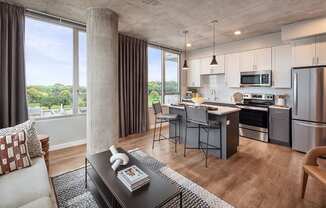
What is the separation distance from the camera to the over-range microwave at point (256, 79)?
14.4 feet

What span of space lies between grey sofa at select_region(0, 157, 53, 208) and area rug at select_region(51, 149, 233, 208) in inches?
20.0

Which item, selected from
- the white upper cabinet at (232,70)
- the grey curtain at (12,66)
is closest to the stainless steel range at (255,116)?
the white upper cabinet at (232,70)

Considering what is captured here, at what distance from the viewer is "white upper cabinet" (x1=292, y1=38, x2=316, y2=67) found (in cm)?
349

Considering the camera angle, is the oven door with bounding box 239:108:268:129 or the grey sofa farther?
the oven door with bounding box 239:108:268:129

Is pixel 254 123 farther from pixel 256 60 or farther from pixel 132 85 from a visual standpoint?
pixel 132 85

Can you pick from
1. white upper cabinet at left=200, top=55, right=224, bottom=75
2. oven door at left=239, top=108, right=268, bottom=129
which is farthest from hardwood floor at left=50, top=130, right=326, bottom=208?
white upper cabinet at left=200, top=55, right=224, bottom=75

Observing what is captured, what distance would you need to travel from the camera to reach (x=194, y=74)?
6375 millimetres

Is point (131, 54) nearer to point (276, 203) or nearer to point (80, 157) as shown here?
point (80, 157)

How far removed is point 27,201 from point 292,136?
4567 millimetres

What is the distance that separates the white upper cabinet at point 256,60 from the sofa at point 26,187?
506 cm

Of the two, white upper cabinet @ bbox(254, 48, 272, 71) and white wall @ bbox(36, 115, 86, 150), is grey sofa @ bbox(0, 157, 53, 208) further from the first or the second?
white upper cabinet @ bbox(254, 48, 272, 71)

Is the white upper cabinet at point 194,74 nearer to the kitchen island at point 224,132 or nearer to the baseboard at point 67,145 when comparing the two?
the kitchen island at point 224,132

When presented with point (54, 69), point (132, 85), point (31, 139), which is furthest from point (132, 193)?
point (132, 85)

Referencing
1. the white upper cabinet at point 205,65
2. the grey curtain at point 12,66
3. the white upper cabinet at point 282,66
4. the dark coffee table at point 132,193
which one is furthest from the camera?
the white upper cabinet at point 205,65
